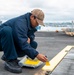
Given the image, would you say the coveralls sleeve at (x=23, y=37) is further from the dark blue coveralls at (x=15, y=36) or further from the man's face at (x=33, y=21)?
the man's face at (x=33, y=21)

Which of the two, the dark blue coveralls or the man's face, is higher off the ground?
the man's face

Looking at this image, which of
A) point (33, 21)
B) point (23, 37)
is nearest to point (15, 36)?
point (23, 37)

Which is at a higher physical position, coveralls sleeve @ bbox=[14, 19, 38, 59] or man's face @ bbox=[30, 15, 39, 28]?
man's face @ bbox=[30, 15, 39, 28]

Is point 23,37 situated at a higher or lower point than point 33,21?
lower

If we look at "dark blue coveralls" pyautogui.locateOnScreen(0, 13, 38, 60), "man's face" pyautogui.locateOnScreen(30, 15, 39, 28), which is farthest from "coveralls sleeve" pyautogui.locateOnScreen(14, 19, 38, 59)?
"man's face" pyautogui.locateOnScreen(30, 15, 39, 28)

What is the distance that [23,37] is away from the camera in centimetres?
388

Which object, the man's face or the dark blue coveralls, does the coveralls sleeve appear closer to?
the dark blue coveralls

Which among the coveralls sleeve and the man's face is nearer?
the coveralls sleeve

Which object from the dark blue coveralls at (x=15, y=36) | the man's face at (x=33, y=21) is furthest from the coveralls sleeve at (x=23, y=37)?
the man's face at (x=33, y=21)

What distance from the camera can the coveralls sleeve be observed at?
12.4ft

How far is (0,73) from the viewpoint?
3.91 m

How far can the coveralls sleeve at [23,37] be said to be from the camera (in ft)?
12.4

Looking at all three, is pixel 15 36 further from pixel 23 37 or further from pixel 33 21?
pixel 33 21

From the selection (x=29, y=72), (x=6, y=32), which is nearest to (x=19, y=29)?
(x=6, y=32)
